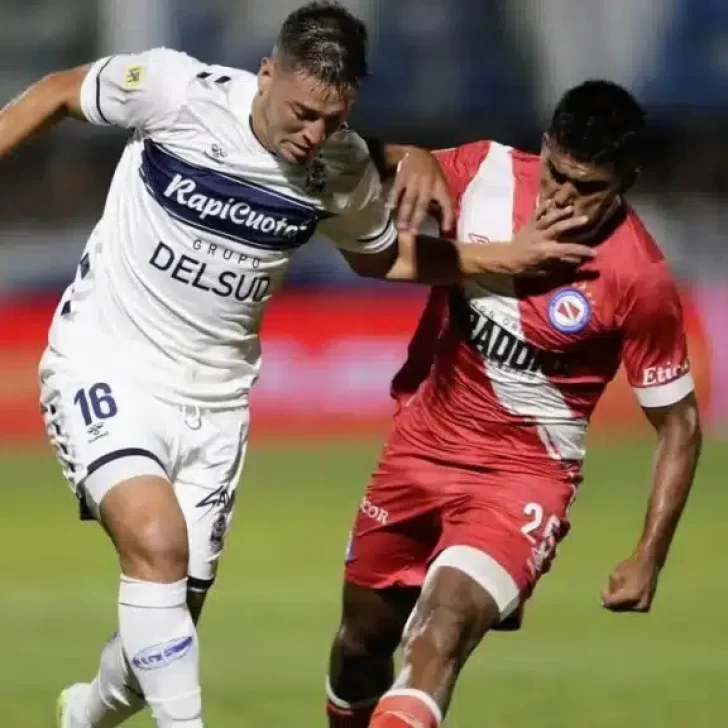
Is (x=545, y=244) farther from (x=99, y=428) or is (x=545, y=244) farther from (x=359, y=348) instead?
(x=359, y=348)

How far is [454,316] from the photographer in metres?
6.00

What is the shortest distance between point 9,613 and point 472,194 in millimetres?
3801

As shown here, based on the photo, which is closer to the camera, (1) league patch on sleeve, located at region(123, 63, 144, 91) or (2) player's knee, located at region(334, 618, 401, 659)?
(1) league patch on sleeve, located at region(123, 63, 144, 91)

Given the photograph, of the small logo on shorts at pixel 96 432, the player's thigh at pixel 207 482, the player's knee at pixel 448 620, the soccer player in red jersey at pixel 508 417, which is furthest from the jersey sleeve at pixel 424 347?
the small logo on shorts at pixel 96 432

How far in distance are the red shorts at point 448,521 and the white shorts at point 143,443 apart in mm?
593

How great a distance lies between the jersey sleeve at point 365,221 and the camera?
558 centimetres

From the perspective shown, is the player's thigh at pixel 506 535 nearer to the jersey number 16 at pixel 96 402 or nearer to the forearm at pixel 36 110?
the jersey number 16 at pixel 96 402

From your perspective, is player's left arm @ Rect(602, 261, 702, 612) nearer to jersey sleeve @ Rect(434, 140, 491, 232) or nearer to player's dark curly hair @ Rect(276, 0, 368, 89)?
jersey sleeve @ Rect(434, 140, 491, 232)

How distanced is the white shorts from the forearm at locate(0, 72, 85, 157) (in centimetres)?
64

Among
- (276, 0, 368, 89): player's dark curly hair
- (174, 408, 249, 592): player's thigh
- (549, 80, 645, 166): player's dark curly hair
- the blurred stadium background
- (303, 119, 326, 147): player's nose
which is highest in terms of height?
(276, 0, 368, 89): player's dark curly hair

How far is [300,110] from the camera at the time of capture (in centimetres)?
515

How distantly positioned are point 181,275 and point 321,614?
3645 mm

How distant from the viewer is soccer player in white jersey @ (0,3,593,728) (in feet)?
16.9

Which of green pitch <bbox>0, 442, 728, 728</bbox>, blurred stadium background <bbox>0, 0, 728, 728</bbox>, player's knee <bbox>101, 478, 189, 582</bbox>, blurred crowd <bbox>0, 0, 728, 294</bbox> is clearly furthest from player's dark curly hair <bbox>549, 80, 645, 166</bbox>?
blurred crowd <bbox>0, 0, 728, 294</bbox>
